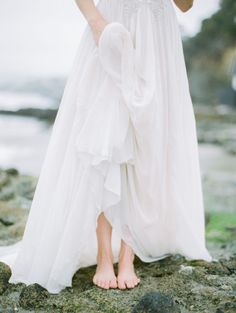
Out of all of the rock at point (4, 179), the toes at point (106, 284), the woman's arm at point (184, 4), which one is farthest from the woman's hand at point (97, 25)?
the rock at point (4, 179)

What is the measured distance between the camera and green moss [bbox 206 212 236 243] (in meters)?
3.25

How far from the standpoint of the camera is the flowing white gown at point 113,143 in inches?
80.2

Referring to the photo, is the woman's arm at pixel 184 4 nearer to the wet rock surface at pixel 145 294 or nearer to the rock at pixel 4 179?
the wet rock surface at pixel 145 294

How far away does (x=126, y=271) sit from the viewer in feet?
7.22

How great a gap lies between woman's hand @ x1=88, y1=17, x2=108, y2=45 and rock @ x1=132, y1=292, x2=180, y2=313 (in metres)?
1.08

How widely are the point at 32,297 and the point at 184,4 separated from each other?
4.88 feet

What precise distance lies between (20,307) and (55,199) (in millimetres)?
469

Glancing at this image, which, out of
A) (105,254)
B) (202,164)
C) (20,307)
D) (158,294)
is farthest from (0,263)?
(202,164)

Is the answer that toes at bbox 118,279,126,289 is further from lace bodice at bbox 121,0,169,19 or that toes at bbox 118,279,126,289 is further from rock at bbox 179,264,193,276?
lace bodice at bbox 121,0,169,19

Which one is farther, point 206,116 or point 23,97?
point 23,97

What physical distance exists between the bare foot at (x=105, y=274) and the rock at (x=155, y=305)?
304 millimetres

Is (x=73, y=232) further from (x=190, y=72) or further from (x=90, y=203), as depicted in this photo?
(x=190, y=72)

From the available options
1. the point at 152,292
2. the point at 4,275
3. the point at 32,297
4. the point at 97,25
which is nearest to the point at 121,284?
the point at 152,292

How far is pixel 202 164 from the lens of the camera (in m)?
6.43
